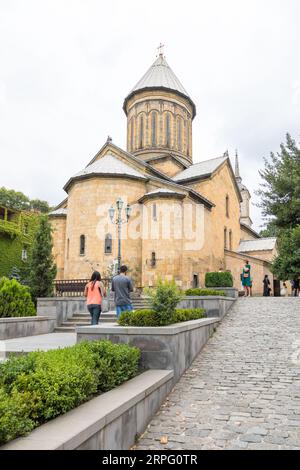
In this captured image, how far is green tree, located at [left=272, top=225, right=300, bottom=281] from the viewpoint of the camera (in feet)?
49.6

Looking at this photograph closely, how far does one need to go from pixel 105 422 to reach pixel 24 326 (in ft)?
23.0

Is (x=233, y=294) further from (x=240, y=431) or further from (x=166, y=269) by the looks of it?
(x=240, y=431)

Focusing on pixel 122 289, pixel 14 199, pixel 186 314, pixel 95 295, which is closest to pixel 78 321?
pixel 95 295

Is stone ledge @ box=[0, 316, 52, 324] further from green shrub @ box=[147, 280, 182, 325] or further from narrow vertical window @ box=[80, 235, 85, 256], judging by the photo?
narrow vertical window @ box=[80, 235, 85, 256]

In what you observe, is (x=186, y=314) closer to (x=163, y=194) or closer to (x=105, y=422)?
(x=105, y=422)

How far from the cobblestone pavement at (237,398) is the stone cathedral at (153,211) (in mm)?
11733

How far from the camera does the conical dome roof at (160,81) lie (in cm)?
2894

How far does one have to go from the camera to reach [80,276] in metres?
20.8

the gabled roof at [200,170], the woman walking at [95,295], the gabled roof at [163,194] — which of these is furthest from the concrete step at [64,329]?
the gabled roof at [200,170]

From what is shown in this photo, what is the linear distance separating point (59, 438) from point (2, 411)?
0.44 meters

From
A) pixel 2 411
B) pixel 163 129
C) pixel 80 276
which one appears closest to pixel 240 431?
pixel 2 411

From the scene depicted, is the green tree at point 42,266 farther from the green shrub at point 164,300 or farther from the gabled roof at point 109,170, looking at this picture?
the green shrub at point 164,300

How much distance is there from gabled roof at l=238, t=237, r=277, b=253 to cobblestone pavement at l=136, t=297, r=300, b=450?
20586 mm
